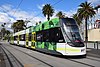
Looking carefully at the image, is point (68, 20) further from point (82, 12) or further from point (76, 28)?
point (82, 12)

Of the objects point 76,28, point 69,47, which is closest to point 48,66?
point 69,47

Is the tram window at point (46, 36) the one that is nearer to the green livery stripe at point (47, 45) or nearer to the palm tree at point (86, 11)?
the green livery stripe at point (47, 45)

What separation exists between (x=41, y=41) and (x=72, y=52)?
784 centimetres

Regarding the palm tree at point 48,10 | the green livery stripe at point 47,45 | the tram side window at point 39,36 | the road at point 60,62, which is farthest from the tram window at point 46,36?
the palm tree at point 48,10

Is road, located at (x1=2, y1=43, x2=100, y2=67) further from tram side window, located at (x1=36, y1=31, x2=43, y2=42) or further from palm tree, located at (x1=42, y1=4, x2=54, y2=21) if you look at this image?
palm tree, located at (x1=42, y1=4, x2=54, y2=21)

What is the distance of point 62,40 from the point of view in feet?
63.8

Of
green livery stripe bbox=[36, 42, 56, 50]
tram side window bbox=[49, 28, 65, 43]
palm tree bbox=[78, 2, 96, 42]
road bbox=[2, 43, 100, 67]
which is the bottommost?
road bbox=[2, 43, 100, 67]

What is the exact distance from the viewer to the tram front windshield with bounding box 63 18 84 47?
18.9m

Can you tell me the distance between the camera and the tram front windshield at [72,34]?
18906mm

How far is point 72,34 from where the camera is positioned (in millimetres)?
19172

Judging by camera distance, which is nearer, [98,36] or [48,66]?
[48,66]

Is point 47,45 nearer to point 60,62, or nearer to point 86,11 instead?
point 60,62

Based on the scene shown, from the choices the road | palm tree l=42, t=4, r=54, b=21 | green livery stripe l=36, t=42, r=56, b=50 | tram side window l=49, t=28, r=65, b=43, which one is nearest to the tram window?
green livery stripe l=36, t=42, r=56, b=50

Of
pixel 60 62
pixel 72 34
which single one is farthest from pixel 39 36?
pixel 60 62
